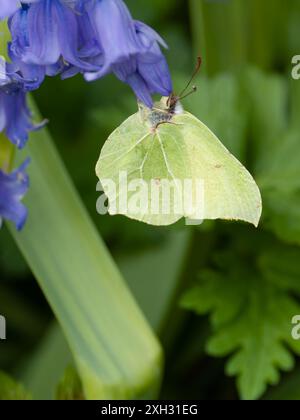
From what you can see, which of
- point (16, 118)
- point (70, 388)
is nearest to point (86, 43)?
point (16, 118)

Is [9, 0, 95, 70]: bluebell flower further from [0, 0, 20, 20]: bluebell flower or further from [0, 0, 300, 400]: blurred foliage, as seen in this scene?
[0, 0, 300, 400]: blurred foliage

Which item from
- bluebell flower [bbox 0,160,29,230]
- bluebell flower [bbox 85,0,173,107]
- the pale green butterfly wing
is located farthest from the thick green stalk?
bluebell flower [bbox 85,0,173,107]

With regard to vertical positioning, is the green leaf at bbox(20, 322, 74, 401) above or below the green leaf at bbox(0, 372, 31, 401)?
below

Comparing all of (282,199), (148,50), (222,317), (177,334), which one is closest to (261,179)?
(282,199)

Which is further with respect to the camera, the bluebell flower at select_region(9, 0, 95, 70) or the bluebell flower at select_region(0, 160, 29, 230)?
the bluebell flower at select_region(0, 160, 29, 230)

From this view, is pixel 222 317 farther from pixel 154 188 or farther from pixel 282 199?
pixel 154 188
